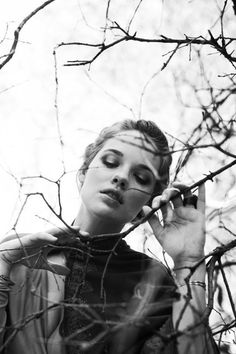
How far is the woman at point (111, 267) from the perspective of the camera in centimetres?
184

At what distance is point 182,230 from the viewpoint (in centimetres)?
199

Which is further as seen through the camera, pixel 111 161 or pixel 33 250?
pixel 111 161

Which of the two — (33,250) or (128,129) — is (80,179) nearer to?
(128,129)

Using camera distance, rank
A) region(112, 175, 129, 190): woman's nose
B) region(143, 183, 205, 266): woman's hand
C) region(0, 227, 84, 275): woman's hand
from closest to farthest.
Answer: region(0, 227, 84, 275): woman's hand < region(143, 183, 205, 266): woman's hand < region(112, 175, 129, 190): woman's nose

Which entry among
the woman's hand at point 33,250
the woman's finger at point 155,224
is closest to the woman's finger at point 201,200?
the woman's finger at point 155,224

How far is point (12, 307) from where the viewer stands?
193cm

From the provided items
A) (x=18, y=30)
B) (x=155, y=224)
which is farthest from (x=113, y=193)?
(x=18, y=30)

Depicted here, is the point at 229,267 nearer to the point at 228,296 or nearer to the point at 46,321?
the point at 228,296

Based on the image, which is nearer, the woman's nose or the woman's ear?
the woman's nose

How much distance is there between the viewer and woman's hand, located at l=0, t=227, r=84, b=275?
1.81m

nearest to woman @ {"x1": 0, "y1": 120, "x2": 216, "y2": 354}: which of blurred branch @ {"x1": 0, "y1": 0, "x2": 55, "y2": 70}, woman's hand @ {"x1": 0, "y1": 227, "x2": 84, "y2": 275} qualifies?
woman's hand @ {"x1": 0, "y1": 227, "x2": 84, "y2": 275}

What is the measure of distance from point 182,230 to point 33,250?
51 cm

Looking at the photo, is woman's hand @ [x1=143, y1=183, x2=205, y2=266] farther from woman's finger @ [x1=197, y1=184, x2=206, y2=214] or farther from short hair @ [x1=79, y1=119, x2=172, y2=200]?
short hair @ [x1=79, y1=119, x2=172, y2=200]

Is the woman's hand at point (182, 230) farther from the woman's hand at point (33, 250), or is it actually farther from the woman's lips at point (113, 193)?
the woman's hand at point (33, 250)
